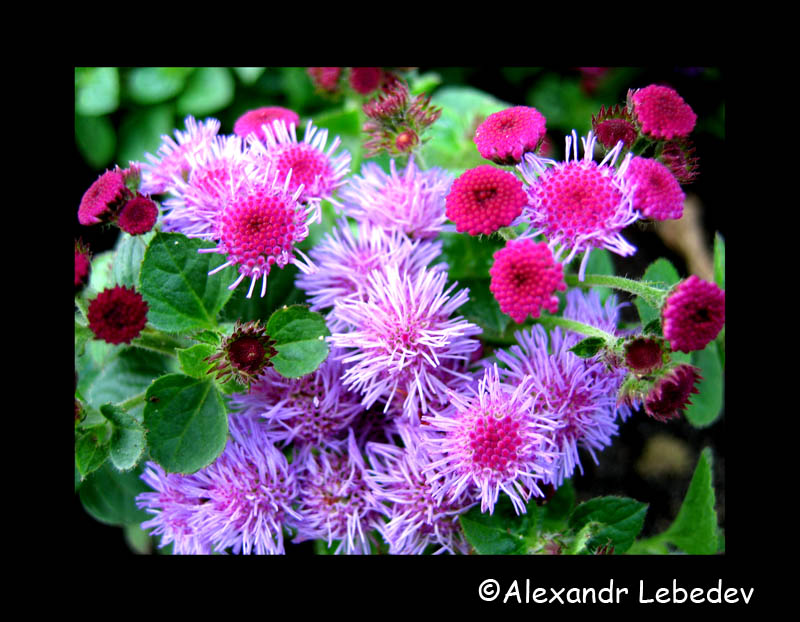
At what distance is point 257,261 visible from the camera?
1.42m

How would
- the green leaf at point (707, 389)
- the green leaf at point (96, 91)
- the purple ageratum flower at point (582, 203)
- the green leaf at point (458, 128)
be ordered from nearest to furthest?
the purple ageratum flower at point (582, 203) → the green leaf at point (707, 389) → the green leaf at point (458, 128) → the green leaf at point (96, 91)

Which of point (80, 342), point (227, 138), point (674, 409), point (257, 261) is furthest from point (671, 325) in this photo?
point (80, 342)

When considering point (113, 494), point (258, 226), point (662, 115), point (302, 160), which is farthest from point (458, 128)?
point (113, 494)

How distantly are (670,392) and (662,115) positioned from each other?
0.58m

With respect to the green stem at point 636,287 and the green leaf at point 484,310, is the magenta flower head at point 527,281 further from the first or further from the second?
the green leaf at point 484,310

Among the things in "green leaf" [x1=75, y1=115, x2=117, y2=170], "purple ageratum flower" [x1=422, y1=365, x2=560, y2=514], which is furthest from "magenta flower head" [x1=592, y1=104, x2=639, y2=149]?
"green leaf" [x1=75, y1=115, x2=117, y2=170]

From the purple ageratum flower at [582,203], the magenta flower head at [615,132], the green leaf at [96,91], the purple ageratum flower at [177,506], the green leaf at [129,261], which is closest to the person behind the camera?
the purple ageratum flower at [582,203]

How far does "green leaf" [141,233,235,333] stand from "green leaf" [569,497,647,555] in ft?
3.22

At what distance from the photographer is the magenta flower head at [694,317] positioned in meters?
1.17

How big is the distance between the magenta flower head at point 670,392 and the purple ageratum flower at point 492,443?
8.2 inches

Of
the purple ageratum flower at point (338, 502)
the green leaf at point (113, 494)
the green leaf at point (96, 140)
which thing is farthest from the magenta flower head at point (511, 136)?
the green leaf at point (96, 140)

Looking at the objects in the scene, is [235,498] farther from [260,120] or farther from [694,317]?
[694,317]

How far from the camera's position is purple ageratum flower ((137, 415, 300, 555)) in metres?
1.49

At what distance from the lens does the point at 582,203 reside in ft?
4.28
